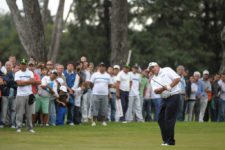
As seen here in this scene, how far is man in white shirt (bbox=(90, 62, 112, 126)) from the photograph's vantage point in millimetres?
27297

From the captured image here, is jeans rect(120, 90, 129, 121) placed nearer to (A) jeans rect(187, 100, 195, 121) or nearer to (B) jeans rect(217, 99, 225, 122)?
(A) jeans rect(187, 100, 195, 121)

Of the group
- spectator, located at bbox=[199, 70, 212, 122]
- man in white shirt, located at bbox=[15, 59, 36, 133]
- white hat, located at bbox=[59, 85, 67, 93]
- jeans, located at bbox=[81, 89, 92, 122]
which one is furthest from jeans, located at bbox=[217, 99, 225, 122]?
man in white shirt, located at bbox=[15, 59, 36, 133]

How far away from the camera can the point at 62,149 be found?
58.3ft

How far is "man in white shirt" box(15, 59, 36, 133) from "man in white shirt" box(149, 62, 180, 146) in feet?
15.0

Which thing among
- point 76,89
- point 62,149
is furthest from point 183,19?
point 62,149

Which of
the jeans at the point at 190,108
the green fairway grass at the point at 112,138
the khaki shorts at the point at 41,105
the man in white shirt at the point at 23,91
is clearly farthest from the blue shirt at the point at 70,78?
the jeans at the point at 190,108

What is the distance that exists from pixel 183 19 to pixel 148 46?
12.8ft

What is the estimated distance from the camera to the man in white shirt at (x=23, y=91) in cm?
2264

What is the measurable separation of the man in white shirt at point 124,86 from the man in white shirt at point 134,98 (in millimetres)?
208

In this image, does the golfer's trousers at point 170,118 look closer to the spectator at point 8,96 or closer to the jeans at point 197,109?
the spectator at point 8,96

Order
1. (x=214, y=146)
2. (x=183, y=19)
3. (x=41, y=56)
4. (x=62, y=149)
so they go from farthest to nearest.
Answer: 1. (x=183, y=19)
2. (x=41, y=56)
3. (x=214, y=146)
4. (x=62, y=149)

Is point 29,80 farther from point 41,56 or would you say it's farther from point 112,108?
point 41,56

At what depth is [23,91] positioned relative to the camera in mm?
22766

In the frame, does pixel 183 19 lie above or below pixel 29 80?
above
